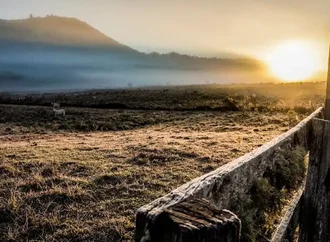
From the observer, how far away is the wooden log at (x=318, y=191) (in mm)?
3791

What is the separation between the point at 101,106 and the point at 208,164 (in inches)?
1027

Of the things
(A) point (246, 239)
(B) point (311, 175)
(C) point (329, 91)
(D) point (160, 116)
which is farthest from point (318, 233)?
(D) point (160, 116)

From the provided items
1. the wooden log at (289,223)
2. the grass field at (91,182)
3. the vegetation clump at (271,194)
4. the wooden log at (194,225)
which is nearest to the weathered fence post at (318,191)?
the wooden log at (289,223)

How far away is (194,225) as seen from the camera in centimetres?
123

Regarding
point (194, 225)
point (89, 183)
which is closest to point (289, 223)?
point (194, 225)

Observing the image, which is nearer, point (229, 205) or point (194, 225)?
point (194, 225)

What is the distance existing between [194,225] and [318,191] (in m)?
3.04

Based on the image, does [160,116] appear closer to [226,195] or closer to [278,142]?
[278,142]

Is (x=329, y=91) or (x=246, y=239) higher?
(x=329, y=91)

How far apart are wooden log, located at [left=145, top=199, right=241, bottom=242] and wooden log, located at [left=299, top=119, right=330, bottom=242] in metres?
2.77

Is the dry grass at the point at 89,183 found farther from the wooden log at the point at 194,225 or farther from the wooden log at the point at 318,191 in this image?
the wooden log at the point at 194,225

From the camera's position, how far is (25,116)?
84.5 feet

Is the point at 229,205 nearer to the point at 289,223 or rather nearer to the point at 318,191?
the point at 289,223

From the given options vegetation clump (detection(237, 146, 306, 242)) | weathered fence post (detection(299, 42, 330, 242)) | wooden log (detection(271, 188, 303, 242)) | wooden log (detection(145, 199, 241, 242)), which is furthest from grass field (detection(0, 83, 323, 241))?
wooden log (detection(145, 199, 241, 242))
